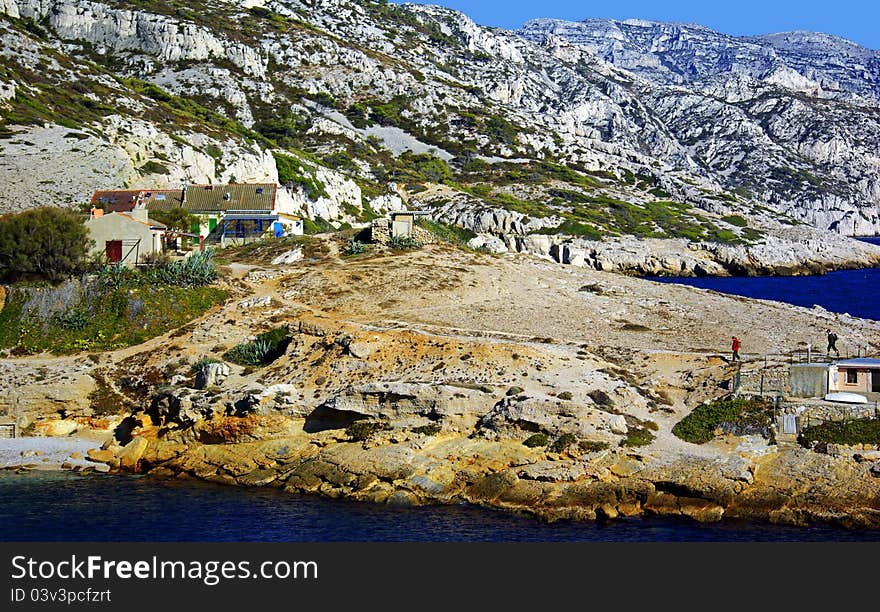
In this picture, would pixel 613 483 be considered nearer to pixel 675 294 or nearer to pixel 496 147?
pixel 675 294

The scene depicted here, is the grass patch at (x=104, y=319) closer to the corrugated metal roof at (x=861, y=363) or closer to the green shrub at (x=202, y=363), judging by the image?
the green shrub at (x=202, y=363)

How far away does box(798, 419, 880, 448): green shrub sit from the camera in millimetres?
28500

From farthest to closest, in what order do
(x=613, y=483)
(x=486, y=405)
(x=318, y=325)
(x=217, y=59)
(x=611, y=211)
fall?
1. (x=217, y=59)
2. (x=611, y=211)
3. (x=318, y=325)
4. (x=486, y=405)
5. (x=613, y=483)

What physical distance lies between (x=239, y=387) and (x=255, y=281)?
46.3 feet

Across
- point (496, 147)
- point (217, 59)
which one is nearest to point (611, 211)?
point (496, 147)

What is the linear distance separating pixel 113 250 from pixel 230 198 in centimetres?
2025

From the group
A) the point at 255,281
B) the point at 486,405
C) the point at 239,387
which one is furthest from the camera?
the point at 255,281

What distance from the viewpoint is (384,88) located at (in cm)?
16500

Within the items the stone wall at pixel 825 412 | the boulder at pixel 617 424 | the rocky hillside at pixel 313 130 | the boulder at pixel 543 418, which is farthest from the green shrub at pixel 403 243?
the stone wall at pixel 825 412

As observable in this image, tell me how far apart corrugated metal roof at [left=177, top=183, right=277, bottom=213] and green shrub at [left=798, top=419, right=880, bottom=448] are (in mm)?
46485

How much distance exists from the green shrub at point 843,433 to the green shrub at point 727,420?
1.32m

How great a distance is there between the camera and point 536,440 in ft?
98.8

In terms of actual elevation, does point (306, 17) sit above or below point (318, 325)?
above

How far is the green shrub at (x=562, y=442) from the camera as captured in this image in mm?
29656
